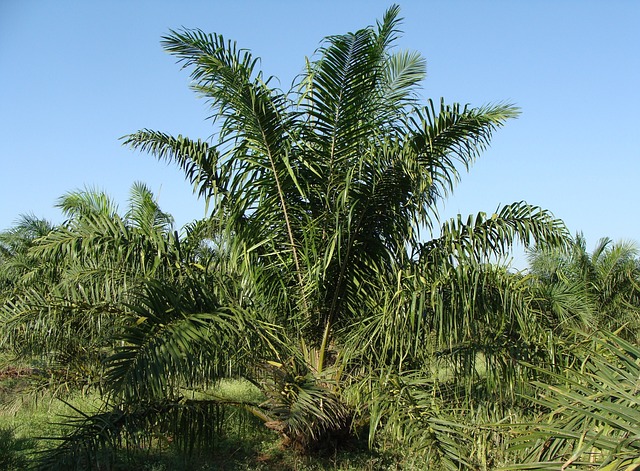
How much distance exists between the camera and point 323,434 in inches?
287

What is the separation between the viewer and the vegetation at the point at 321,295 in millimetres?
5555

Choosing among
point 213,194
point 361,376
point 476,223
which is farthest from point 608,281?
point 213,194

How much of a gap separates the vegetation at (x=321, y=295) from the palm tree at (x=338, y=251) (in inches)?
0.9

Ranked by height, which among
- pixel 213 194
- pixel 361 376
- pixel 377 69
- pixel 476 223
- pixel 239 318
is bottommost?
pixel 361 376

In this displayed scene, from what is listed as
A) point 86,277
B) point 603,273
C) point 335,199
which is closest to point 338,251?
point 335,199

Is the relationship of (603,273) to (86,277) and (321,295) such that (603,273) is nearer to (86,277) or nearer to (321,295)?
(321,295)

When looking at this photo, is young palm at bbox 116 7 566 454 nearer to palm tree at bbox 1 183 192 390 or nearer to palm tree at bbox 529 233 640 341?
palm tree at bbox 1 183 192 390

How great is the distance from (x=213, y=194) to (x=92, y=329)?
203 centimetres

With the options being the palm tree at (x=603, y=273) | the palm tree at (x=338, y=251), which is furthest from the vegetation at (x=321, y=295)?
the palm tree at (x=603, y=273)

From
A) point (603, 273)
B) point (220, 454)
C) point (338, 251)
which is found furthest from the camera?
point (603, 273)

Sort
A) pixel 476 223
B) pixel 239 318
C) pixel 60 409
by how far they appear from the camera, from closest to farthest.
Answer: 1. pixel 239 318
2. pixel 476 223
3. pixel 60 409

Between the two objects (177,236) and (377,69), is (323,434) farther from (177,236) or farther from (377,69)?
(377,69)

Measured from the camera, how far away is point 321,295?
7023mm

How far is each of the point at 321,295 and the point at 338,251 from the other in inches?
38.0
